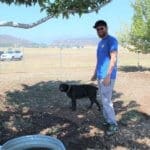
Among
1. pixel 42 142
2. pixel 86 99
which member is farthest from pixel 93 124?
pixel 42 142

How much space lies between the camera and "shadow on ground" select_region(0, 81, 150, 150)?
8.72 m

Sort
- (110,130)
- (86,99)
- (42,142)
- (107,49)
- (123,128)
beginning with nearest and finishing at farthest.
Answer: (42,142)
(107,49)
(110,130)
(123,128)
(86,99)

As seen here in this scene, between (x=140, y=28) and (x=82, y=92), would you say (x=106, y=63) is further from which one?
(x=140, y=28)

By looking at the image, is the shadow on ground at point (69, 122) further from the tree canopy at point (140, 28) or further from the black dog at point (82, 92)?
the tree canopy at point (140, 28)

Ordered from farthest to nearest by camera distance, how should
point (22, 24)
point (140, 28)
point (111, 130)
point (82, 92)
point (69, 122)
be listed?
point (140, 28) → point (82, 92) → point (69, 122) → point (111, 130) → point (22, 24)

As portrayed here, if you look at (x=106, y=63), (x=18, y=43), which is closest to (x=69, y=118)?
(x=106, y=63)

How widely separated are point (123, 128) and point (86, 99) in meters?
2.61

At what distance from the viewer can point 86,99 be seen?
12.1 m

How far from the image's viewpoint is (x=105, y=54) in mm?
8523

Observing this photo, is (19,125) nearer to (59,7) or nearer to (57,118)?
(57,118)

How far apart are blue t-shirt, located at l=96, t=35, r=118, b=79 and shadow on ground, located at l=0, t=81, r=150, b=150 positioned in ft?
3.80

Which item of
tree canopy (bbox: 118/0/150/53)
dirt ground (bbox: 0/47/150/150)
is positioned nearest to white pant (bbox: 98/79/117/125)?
dirt ground (bbox: 0/47/150/150)

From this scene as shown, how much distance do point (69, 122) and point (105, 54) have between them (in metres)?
1.82

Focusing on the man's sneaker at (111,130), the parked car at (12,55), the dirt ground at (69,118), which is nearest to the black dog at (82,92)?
the dirt ground at (69,118)
